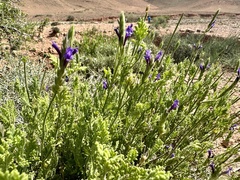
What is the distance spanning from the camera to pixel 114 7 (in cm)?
4016

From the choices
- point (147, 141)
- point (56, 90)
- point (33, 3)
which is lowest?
point (33, 3)

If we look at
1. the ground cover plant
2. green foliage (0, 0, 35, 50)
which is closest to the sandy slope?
green foliage (0, 0, 35, 50)

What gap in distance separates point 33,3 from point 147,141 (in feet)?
116

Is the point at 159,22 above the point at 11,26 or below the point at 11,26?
below

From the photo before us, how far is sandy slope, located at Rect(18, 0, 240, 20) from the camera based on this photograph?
101ft

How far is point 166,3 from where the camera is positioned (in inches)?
1922

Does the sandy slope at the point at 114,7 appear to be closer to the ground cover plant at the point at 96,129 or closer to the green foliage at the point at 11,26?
the green foliage at the point at 11,26

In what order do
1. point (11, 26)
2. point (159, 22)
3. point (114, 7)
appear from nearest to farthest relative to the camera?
1. point (11, 26)
2. point (159, 22)
3. point (114, 7)

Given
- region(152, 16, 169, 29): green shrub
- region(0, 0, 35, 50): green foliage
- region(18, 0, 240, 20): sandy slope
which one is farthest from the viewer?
region(18, 0, 240, 20): sandy slope

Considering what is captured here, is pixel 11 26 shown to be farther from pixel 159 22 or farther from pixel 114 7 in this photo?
pixel 114 7

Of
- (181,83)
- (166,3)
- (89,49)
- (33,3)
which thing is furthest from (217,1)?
(181,83)

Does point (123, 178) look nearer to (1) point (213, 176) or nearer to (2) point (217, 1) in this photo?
A: (1) point (213, 176)

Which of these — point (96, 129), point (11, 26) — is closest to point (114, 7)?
point (11, 26)

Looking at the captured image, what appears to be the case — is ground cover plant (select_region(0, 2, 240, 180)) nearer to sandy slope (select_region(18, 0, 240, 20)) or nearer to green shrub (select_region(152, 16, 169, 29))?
green shrub (select_region(152, 16, 169, 29))
